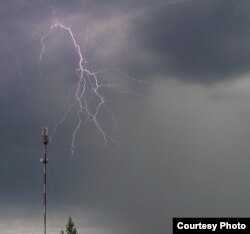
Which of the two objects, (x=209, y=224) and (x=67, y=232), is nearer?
(x=209, y=224)

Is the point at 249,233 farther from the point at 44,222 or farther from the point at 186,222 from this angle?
the point at 44,222

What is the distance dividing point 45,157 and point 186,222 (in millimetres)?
16274

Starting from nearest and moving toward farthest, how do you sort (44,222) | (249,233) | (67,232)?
(249,233) → (44,222) → (67,232)

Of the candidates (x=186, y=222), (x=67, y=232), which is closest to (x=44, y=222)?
(x=186, y=222)

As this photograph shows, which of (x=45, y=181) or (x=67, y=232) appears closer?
(x=45, y=181)

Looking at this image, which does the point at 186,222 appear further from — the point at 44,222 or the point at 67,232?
the point at 67,232

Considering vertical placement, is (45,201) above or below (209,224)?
above

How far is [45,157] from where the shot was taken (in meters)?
59.2

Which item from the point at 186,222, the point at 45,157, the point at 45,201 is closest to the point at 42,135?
the point at 45,157

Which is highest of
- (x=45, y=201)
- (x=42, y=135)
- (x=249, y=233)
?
(x=42, y=135)

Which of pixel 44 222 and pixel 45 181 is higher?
pixel 45 181

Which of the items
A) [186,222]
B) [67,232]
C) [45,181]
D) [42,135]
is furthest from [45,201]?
[67,232]

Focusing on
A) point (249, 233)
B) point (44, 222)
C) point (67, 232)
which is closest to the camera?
point (249, 233)

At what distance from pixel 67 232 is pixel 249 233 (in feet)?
126
